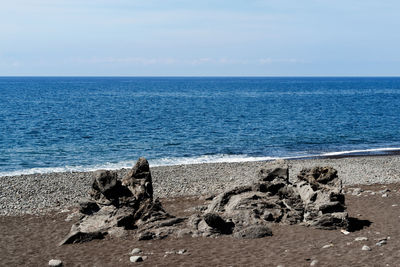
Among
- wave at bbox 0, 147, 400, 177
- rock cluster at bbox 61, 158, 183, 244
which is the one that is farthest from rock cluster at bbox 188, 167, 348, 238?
wave at bbox 0, 147, 400, 177

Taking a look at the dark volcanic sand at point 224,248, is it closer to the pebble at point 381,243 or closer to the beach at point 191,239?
the beach at point 191,239

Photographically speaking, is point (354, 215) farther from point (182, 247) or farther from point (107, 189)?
point (107, 189)

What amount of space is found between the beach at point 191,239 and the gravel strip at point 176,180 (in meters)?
0.07

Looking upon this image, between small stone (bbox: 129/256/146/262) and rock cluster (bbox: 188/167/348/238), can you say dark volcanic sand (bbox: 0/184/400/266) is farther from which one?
rock cluster (bbox: 188/167/348/238)

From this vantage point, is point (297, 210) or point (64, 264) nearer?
point (64, 264)

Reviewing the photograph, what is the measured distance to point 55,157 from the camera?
2064 inches

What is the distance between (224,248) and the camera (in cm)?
2014

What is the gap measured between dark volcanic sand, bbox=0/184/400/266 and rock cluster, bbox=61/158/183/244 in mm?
857

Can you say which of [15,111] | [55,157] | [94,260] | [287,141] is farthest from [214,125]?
[94,260]

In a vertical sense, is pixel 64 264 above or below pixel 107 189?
below

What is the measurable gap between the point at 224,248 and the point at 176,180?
696 inches

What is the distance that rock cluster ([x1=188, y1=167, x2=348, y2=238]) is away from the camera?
22.3 meters

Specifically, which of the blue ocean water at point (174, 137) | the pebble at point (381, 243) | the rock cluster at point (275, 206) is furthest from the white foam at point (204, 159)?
the pebble at point (381, 243)

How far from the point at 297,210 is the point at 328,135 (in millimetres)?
48883
